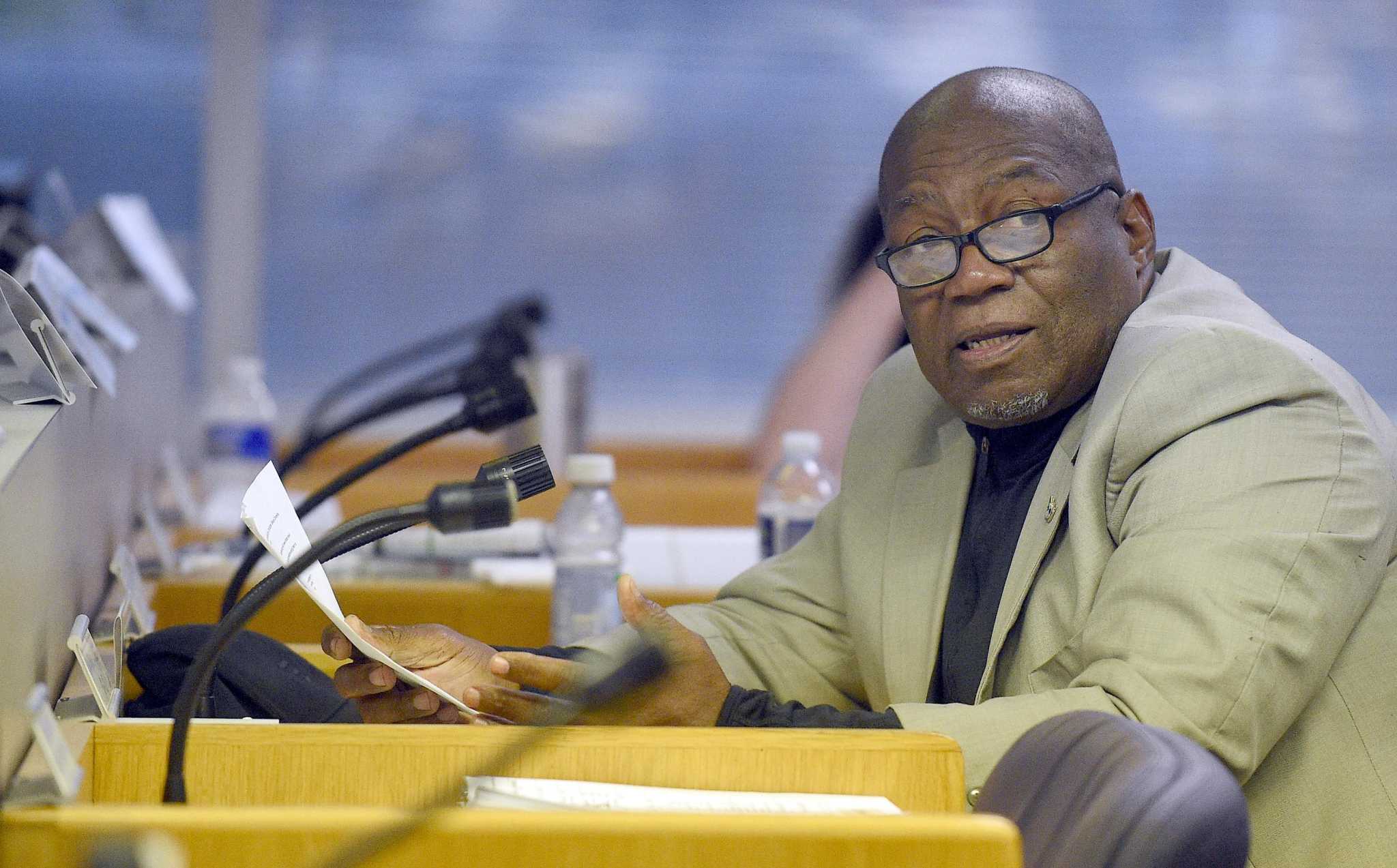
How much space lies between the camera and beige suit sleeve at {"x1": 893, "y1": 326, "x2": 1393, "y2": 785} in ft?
3.96

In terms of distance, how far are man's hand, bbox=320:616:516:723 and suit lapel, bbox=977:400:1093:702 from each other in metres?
0.46

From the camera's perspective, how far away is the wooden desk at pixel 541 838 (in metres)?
0.76

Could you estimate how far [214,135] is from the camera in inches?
176

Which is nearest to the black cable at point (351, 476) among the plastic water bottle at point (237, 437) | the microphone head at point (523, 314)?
the microphone head at point (523, 314)

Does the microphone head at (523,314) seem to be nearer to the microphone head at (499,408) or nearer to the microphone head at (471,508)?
the microphone head at (499,408)

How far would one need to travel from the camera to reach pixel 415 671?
1386mm

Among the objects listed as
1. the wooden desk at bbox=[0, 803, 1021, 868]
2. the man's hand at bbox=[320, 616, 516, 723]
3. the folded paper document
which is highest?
A: the folded paper document

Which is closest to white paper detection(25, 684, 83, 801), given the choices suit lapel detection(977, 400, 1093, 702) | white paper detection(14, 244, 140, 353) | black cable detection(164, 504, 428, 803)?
black cable detection(164, 504, 428, 803)

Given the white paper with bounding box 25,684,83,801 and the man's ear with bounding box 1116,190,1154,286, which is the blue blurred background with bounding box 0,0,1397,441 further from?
the white paper with bounding box 25,684,83,801

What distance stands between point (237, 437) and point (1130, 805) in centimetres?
242

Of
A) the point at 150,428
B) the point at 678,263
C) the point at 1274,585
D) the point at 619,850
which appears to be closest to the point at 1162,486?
the point at 1274,585

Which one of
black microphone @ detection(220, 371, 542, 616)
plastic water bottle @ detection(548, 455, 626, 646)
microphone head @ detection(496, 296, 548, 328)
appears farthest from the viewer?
microphone head @ detection(496, 296, 548, 328)

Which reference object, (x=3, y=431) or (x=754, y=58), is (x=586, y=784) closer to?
(x=3, y=431)

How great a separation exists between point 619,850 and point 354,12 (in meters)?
4.19
